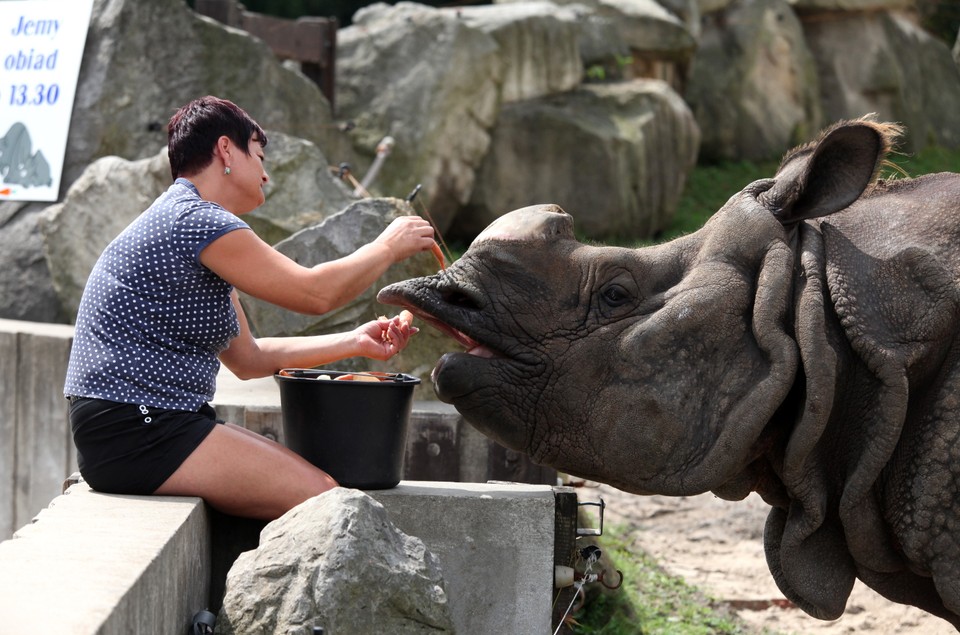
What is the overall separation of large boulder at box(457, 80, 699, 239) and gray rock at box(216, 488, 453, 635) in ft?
34.2

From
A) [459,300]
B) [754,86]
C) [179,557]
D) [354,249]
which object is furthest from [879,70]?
[179,557]

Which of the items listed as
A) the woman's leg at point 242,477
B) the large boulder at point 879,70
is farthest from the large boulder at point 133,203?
the large boulder at point 879,70

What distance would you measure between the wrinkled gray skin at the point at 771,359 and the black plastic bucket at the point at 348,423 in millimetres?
558

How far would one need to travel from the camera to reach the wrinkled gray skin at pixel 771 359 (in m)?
3.56

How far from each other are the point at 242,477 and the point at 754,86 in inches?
554

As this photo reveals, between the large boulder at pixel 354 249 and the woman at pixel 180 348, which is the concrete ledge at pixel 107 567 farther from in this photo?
the large boulder at pixel 354 249

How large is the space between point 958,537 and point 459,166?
9.74 metres

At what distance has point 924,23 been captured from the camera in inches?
805

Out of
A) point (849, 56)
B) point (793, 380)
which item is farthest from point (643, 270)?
point (849, 56)

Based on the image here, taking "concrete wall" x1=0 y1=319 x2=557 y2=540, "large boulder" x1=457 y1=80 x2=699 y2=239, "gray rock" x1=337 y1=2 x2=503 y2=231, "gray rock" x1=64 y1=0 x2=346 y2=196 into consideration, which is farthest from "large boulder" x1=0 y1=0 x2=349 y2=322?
"large boulder" x1=457 y1=80 x2=699 y2=239

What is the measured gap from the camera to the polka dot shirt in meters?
4.00

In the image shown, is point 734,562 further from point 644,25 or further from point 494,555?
point 644,25

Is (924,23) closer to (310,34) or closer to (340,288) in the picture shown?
(310,34)

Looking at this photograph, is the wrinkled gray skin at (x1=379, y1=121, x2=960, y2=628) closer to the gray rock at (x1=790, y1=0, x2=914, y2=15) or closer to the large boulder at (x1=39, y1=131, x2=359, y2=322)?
the large boulder at (x1=39, y1=131, x2=359, y2=322)
